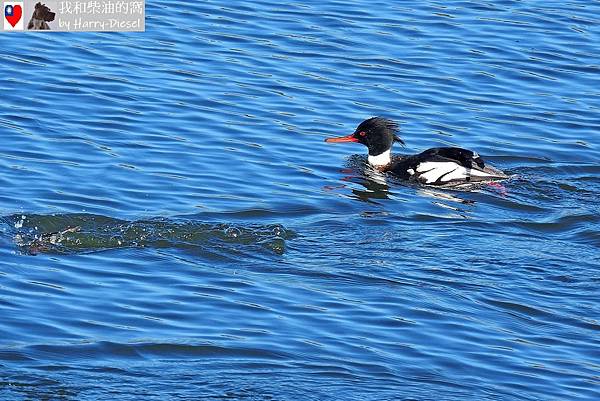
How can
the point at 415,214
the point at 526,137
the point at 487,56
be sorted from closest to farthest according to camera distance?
the point at 415,214 < the point at 526,137 < the point at 487,56

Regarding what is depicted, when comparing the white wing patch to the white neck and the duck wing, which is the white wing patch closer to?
the duck wing

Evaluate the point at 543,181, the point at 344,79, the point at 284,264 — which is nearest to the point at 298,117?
the point at 344,79

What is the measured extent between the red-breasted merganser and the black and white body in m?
5.46

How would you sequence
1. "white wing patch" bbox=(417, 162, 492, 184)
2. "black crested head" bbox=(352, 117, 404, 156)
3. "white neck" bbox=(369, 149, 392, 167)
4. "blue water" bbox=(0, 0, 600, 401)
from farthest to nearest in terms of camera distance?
"white neck" bbox=(369, 149, 392, 167) < "black crested head" bbox=(352, 117, 404, 156) < "white wing patch" bbox=(417, 162, 492, 184) < "blue water" bbox=(0, 0, 600, 401)

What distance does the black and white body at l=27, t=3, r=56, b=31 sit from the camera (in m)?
18.1

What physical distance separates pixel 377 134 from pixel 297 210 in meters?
2.49

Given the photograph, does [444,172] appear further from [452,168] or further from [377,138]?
[377,138]

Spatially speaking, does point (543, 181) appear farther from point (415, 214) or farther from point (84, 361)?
point (84, 361)

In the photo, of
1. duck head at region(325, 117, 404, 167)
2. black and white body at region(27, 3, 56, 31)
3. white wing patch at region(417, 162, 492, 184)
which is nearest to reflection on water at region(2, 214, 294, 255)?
white wing patch at region(417, 162, 492, 184)

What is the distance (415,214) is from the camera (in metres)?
12.6

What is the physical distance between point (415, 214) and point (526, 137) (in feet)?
10.7

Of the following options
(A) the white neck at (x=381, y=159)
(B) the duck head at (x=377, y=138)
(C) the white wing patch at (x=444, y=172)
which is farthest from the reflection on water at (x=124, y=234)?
(A) the white neck at (x=381, y=159)

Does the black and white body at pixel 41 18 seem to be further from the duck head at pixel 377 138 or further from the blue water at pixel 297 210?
the duck head at pixel 377 138

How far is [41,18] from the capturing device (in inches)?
723
